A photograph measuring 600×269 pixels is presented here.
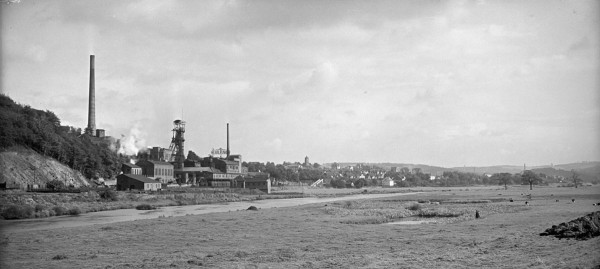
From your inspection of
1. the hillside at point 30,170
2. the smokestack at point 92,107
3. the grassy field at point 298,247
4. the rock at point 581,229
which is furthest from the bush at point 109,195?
the rock at point 581,229

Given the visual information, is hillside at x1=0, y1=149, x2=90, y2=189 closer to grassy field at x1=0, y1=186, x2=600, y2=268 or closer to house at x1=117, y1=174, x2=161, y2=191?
house at x1=117, y1=174, x2=161, y2=191

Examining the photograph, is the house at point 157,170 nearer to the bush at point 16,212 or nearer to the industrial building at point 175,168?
the industrial building at point 175,168

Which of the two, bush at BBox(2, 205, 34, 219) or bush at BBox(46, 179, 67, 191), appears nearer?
bush at BBox(2, 205, 34, 219)

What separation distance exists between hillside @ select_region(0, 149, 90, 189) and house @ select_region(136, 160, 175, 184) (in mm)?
27678

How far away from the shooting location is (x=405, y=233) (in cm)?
3284

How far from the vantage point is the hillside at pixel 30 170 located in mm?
80312

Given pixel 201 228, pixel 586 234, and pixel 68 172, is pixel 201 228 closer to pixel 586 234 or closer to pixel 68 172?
pixel 586 234

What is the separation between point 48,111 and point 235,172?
7244 cm

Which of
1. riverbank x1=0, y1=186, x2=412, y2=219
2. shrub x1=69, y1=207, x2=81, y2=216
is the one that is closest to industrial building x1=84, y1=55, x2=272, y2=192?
riverbank x1=0, y1=186, x2=412, y2=219

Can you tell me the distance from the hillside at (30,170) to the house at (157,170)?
27.7m

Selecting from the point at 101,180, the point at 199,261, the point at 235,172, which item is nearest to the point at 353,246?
the point at 199,261

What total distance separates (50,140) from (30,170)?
1333 centimetres

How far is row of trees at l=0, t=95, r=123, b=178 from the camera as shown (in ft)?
306

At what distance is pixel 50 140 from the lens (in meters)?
99.2
